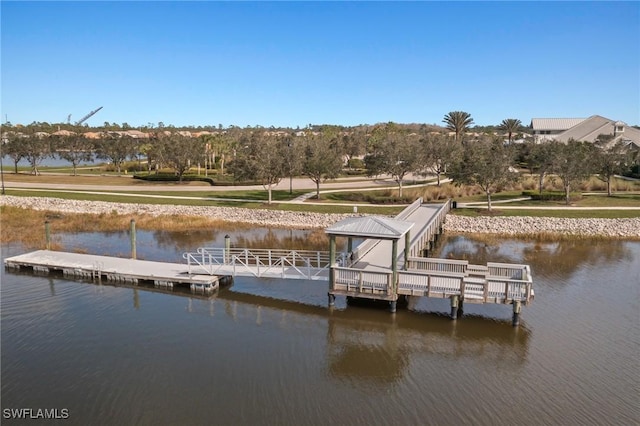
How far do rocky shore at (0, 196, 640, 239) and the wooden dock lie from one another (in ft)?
55.3

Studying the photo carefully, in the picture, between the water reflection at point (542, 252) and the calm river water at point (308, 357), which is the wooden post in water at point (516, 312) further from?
the water reflection at point (542, 252)

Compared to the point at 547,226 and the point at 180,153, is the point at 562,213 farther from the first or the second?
the point at 180,153

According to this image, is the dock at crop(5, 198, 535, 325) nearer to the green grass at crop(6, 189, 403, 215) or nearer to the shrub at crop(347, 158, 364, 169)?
the green grass at crop(6, 189, 403, 215)

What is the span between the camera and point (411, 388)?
51.3ft

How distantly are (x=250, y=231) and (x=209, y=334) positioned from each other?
857 inches

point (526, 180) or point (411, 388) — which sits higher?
point (526, 180)

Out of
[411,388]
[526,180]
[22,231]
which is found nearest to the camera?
[411,388]

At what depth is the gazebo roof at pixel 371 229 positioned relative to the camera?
20.8 meters

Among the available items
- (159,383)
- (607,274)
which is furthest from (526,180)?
(159,383)

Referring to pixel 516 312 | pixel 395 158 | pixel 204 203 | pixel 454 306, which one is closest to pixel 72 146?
pixel 204 203

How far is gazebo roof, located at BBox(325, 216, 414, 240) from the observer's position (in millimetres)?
20844

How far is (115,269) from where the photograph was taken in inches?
1035

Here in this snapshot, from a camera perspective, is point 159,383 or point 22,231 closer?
point 159,383

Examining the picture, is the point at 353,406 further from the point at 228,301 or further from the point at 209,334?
the point at 228,301
